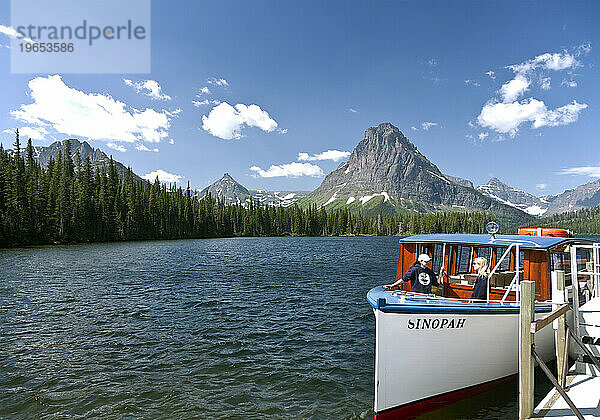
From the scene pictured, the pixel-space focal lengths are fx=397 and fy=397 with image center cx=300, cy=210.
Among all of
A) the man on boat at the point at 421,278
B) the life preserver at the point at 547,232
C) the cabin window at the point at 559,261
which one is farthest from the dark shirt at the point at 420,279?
the life preserver at the point at 547,232

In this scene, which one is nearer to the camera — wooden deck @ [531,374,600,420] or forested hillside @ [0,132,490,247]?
wooden deck @ [531,374,600,420]

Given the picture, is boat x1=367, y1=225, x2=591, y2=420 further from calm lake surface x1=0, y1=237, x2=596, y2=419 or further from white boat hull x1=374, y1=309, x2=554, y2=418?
calm lake surface x1=0, y1=237, x2=596, y2=419

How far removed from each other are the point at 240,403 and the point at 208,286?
77.0 ft

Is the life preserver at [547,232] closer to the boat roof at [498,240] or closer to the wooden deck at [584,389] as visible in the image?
the boat roof at [498,240]

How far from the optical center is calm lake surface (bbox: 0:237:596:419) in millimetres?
12031

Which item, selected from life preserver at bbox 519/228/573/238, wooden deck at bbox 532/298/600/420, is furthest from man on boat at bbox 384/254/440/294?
life preserver at bbox 519/228/573/238

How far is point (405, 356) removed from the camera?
34.8 feet

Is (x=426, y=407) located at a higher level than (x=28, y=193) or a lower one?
lower

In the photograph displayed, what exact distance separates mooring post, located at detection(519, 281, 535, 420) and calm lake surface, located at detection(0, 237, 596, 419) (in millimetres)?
2334

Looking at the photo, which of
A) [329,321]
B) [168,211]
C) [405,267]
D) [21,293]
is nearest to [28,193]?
[168,211]

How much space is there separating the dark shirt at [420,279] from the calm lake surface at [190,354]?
142 inches

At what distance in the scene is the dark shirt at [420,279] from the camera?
13.5 meters

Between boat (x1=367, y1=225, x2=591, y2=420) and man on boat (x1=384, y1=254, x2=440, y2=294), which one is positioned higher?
man on boat (x1=384, y1=254, x2=440, y2=294)

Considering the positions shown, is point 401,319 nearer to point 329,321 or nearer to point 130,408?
point 130,408
